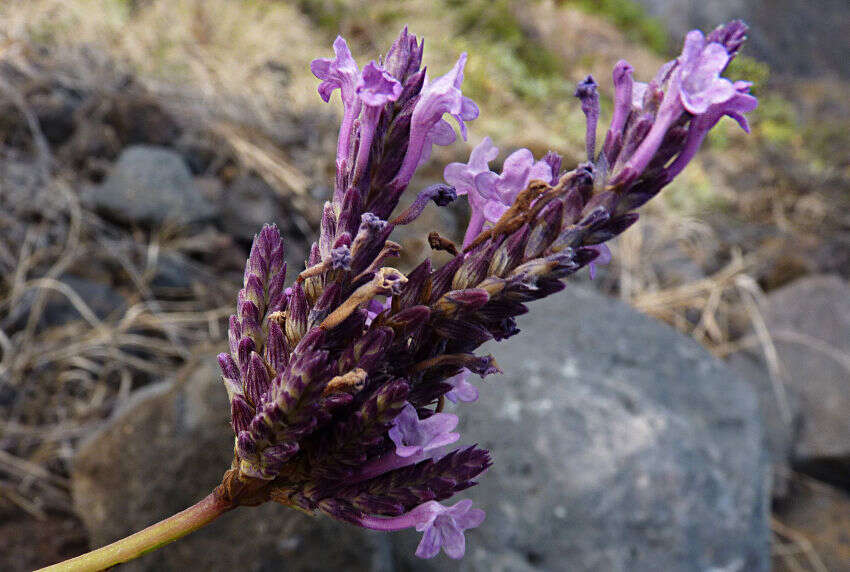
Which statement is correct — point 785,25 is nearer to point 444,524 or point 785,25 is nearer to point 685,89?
point 685,89

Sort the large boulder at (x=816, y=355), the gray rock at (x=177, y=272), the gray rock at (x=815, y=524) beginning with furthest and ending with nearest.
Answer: the large boulder at (x=816, y=355), the gray rock at (x=815, y=524), the gray rock at (x=177, y=272)

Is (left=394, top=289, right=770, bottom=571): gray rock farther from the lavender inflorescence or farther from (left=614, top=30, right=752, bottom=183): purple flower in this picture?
(left=614, top=30, right=752, bottom=183): purple flower

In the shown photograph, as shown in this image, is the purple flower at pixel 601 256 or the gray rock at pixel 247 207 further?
the gray rock at pixel 247 207

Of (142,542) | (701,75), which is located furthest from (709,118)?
(142,542)

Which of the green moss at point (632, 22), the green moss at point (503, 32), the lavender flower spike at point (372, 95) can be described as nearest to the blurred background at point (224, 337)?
the lavender flower spike at point (372, 95)

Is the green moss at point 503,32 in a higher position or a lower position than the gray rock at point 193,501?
higher

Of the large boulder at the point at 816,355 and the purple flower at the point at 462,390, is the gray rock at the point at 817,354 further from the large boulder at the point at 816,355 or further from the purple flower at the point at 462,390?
the purple flower at the point at 462,390

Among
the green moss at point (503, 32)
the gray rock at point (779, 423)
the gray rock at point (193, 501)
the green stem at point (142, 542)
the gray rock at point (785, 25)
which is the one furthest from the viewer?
the gray rock at point (785, 25)

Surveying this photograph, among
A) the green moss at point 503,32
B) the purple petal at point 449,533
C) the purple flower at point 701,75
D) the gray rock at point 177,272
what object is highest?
the green moss at point 503,32
